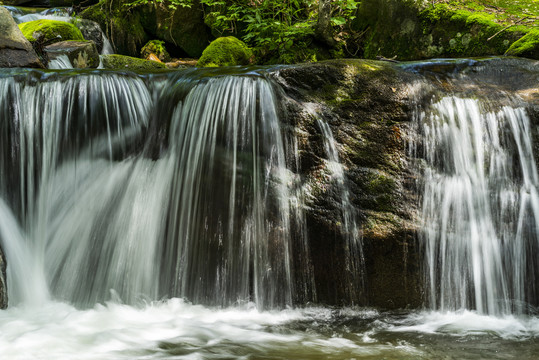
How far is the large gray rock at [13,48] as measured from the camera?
18.4ft

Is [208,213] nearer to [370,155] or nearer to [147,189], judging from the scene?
[147,189]

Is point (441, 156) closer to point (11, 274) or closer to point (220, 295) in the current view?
point (220, 295)

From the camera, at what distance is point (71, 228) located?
4172 millimetres

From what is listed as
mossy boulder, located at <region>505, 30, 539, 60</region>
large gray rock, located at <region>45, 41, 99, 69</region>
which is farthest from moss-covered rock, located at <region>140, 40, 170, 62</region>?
mossy boulder, located at <region>505, 30, 539, 60</region>

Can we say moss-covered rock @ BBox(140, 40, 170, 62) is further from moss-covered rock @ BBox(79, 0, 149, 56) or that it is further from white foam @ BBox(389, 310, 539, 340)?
white foam @ BBox(389, 310, 539, 340)

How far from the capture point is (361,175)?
4.02m

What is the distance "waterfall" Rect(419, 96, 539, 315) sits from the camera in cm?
380

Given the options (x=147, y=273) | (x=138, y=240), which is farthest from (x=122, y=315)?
(x=138, y=240)

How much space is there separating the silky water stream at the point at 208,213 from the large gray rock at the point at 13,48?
1.33m

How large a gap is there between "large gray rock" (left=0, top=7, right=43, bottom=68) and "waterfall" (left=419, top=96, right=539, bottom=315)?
475 centimetres

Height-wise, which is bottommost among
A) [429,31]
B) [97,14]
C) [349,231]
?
[349,231]

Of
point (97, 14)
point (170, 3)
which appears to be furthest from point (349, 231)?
point (97, 14)

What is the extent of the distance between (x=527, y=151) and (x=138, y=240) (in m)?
3.56

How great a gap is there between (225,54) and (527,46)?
4.82 meters
